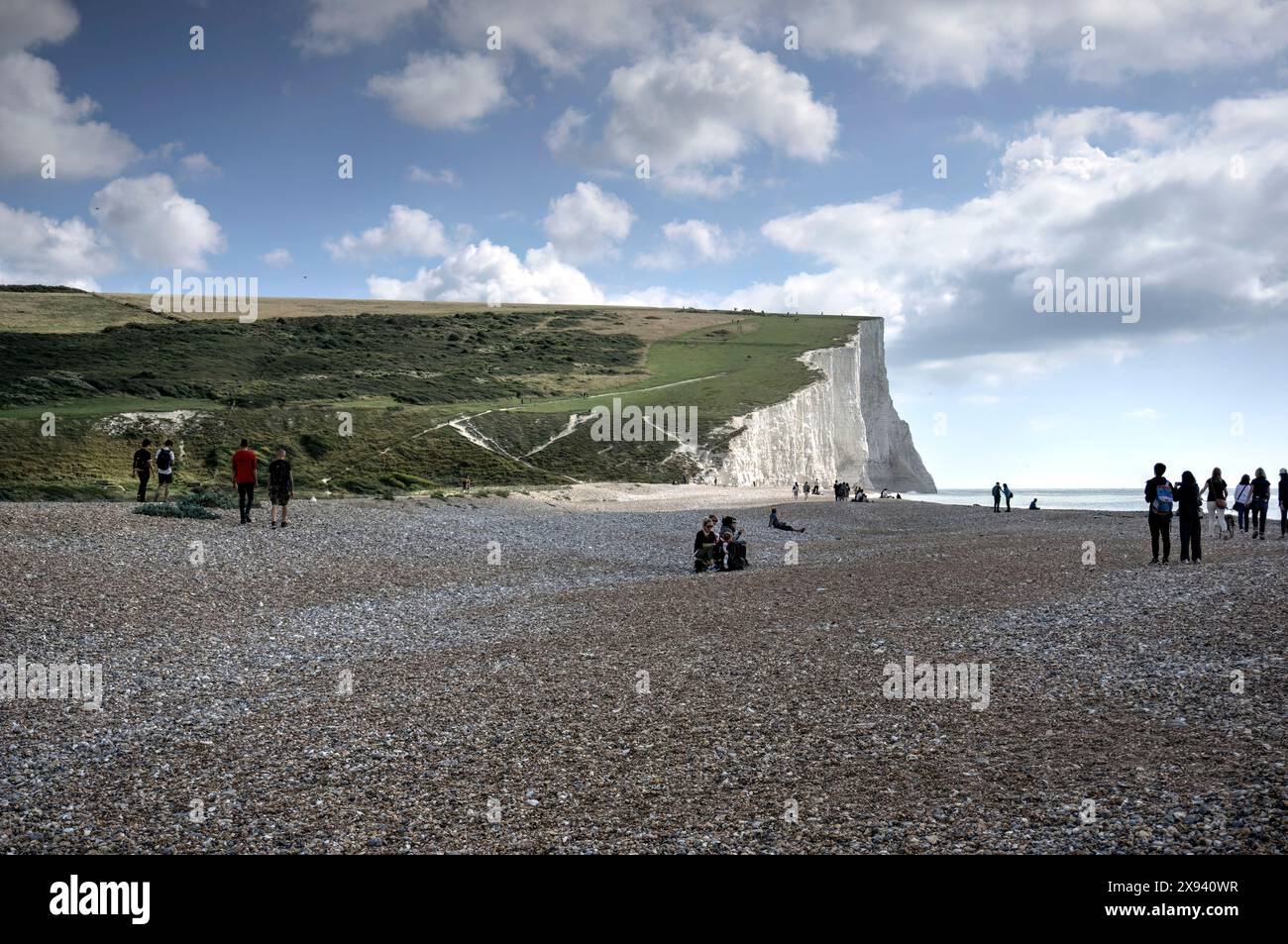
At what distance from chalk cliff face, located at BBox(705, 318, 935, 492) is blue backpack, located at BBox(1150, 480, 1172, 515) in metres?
47.8

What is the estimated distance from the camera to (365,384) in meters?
75.5

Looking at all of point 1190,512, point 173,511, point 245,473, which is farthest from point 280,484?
point 1190,512

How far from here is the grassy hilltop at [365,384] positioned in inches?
2035

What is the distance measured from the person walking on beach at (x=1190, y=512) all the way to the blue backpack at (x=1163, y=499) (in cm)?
20

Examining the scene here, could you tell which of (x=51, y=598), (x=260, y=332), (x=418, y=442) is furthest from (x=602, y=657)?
(x=260, y=332)

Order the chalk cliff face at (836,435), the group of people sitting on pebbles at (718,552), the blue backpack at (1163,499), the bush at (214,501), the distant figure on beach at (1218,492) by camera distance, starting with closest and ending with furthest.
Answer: the blue backpack at (1163,499) → the group of people sitting on pebbles at (718,552) → the distant figure on beach at (1218,492) → the bush at (214,501) → the chalk cliff face at (836,435)

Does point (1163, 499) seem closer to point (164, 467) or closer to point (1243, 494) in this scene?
point (1243, 494)

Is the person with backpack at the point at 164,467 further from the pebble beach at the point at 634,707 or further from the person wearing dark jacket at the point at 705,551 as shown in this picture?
the person wearing dark jacket at the point at 705,551

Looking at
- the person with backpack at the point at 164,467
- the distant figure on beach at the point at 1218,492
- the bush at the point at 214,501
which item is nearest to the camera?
the distant figure on beach at the point at 1218,492

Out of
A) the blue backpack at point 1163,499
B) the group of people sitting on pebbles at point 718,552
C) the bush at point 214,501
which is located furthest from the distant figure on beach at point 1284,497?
the bush at point 214,501

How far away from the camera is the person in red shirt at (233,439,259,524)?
23375 millimetres

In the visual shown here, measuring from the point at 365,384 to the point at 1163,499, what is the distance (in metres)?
66.7
